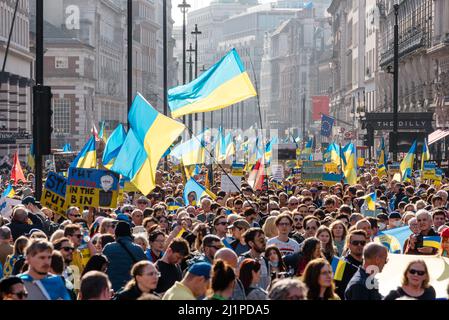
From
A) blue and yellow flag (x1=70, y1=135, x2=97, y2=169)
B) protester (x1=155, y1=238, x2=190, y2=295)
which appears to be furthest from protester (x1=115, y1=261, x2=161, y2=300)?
blue and yellow flag (x1=70, y1=135, x2=97, y2=169)

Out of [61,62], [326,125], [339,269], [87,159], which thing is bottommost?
[339,269]

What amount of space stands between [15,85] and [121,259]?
2372 inches

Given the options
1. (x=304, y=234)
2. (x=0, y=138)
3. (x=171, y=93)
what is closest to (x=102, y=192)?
(x=171, y=93)

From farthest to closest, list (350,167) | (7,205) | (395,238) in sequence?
(350,167) → (7,205) → (395,238)

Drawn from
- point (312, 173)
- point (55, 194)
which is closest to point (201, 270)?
point (55, 194)

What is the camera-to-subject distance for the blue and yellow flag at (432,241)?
15055 mm

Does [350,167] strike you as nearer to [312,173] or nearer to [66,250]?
[312,173]

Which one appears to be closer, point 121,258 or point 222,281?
point 222,281

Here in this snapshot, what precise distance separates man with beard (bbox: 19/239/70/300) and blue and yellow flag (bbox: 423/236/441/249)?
18.0ft

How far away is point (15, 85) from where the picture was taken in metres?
72.1

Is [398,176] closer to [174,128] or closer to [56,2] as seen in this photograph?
[174,128]

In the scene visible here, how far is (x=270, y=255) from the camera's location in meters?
12.8

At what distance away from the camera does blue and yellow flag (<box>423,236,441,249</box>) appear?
15055 mm
